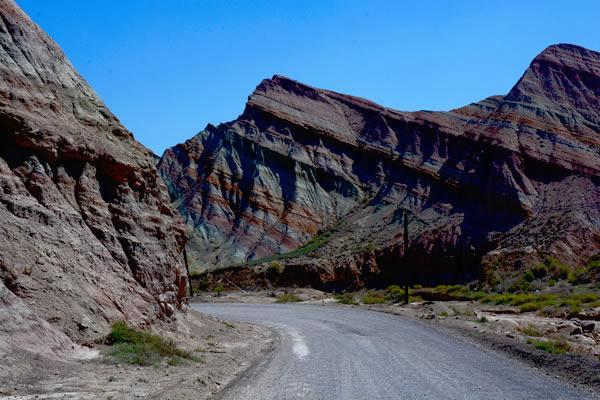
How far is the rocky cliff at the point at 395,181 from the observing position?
57.4 m

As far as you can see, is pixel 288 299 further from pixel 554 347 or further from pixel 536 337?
pixel 554 347

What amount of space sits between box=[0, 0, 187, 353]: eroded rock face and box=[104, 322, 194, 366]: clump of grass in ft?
1.21

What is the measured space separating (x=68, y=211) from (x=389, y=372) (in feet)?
28.3

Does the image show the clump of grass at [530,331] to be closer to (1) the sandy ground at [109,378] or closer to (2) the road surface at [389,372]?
(2) the road surface at [389,372]

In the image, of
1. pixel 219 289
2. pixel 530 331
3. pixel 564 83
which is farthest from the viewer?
pixel 564 83

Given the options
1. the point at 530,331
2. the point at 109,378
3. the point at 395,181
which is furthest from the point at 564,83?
Answer: the point at 109,378

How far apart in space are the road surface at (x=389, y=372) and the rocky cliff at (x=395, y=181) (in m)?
32.6

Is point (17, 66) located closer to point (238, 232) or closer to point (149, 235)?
point (149, 235)

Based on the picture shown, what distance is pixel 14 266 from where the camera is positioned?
11852 mm

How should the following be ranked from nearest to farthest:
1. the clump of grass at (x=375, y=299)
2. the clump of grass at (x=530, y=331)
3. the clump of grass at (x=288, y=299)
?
the clump of grass at (x=530, y=331), the clump of grass at (x=375, y=299), the clump of grass at (x=288, y=299)

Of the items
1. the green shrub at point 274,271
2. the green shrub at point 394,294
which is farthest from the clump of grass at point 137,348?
the green shrub at point 274,271

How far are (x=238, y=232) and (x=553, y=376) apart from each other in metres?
62.7

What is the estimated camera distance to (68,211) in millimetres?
14609

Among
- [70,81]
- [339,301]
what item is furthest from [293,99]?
[70,81]
